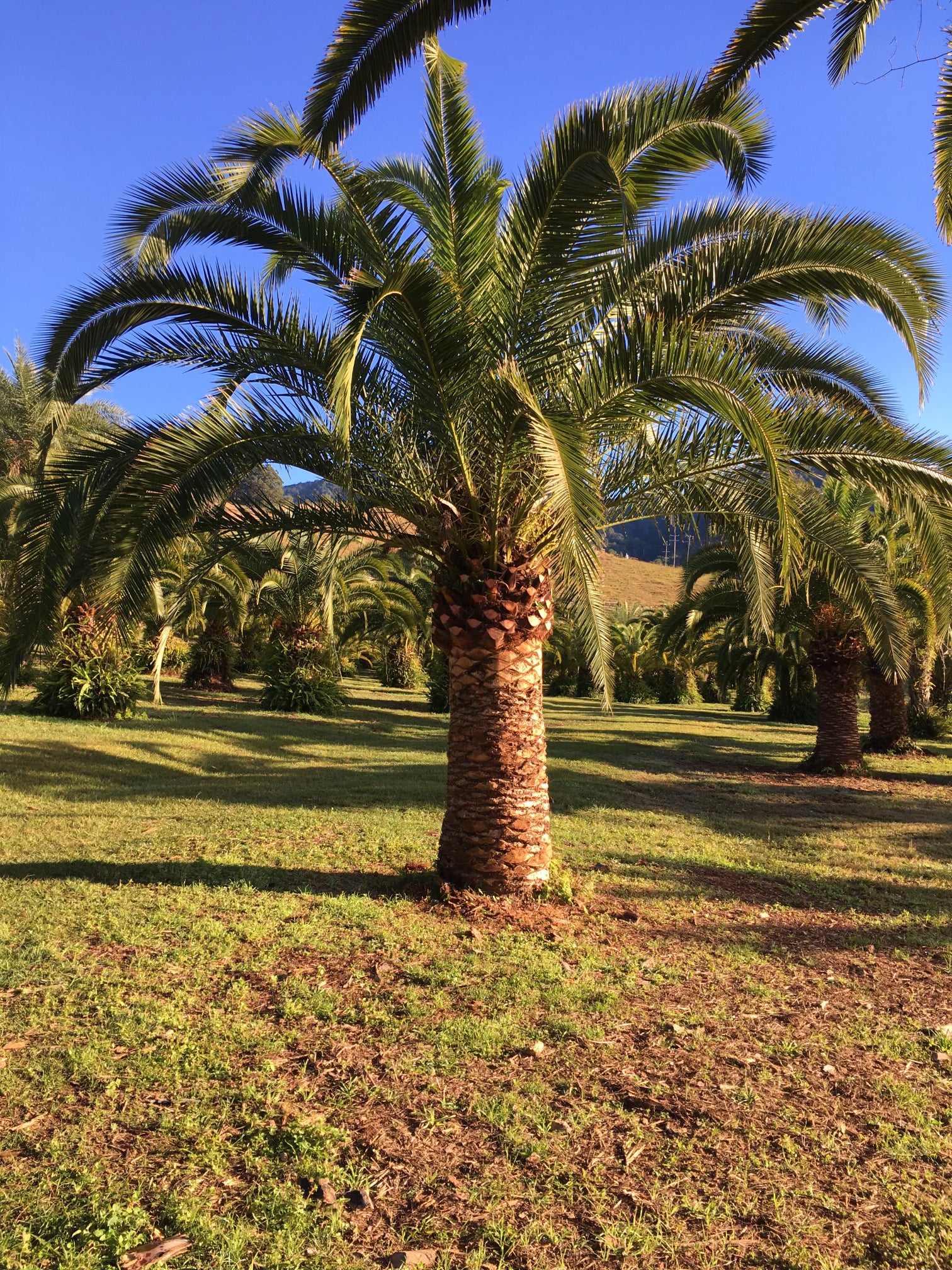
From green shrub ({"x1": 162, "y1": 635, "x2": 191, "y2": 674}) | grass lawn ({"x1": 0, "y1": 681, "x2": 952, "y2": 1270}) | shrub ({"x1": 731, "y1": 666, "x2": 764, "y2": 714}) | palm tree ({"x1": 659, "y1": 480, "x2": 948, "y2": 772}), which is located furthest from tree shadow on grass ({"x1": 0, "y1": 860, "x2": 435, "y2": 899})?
shrub ({"x1": 731, "y1": 666, "x2": 764, "y2": 714})

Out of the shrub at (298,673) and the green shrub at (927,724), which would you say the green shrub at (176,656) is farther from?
the green shrub at (927,724)

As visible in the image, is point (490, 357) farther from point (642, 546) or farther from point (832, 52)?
point (642, 546)

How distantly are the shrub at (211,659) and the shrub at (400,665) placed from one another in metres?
7.17

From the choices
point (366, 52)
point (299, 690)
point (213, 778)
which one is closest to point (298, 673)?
point (299, 690)

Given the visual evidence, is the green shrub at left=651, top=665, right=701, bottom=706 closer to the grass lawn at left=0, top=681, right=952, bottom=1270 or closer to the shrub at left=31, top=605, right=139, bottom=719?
the shrub at left=31, top=605, right=139, bottom=719

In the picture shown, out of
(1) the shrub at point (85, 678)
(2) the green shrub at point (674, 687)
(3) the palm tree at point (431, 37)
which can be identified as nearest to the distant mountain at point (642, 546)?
(2) the green shrub at point (674, 687)

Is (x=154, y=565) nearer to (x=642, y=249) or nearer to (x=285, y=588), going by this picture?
(x=642, y=249)

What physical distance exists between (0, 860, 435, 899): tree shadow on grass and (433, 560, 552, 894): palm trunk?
22.6 inches

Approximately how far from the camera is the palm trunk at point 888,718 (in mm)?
17219

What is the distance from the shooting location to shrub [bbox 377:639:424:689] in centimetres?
2922

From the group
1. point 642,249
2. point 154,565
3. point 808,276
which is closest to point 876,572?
point 808,276

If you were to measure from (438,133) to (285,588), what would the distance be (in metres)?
15.2

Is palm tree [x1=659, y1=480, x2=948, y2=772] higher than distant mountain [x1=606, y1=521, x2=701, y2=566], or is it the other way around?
distant mountain [x1=606, y1=521, x2=701, y2=566]

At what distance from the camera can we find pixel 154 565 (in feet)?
18.6
